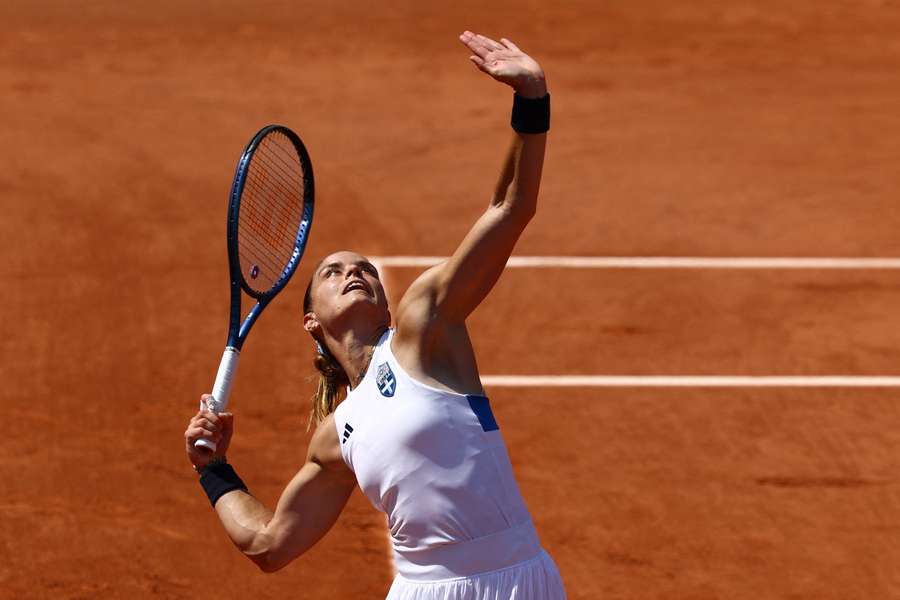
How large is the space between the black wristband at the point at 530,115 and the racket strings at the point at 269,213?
6.73ft

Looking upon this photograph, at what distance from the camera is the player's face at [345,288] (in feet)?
18.7

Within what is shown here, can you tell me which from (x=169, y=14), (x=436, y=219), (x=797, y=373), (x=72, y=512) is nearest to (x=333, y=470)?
(x=72, y=512)

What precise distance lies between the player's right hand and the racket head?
87 cm

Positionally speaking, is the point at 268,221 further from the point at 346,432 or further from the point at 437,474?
the point at 437,474

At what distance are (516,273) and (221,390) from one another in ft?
20.6

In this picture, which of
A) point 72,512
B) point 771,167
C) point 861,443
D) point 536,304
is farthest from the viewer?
point 771,167

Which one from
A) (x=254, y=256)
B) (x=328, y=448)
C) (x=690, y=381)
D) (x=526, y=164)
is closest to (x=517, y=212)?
(x=526, y=164)

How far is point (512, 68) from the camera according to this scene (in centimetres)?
527

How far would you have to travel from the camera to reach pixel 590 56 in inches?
661

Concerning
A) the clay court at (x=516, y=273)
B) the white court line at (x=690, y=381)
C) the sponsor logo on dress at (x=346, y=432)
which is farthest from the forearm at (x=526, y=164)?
the white court line at (x=690, y=381)

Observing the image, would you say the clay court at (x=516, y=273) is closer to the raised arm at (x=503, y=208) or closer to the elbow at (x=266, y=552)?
the elbow at (x=266, y=552)

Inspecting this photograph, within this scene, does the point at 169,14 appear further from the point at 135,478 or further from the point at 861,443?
the point at 861,443

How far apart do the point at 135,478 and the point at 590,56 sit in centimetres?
909

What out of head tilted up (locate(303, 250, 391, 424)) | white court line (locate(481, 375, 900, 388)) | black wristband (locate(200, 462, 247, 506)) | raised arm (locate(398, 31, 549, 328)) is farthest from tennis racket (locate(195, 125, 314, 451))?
white court line (locate(481, 375, 900, 388))
